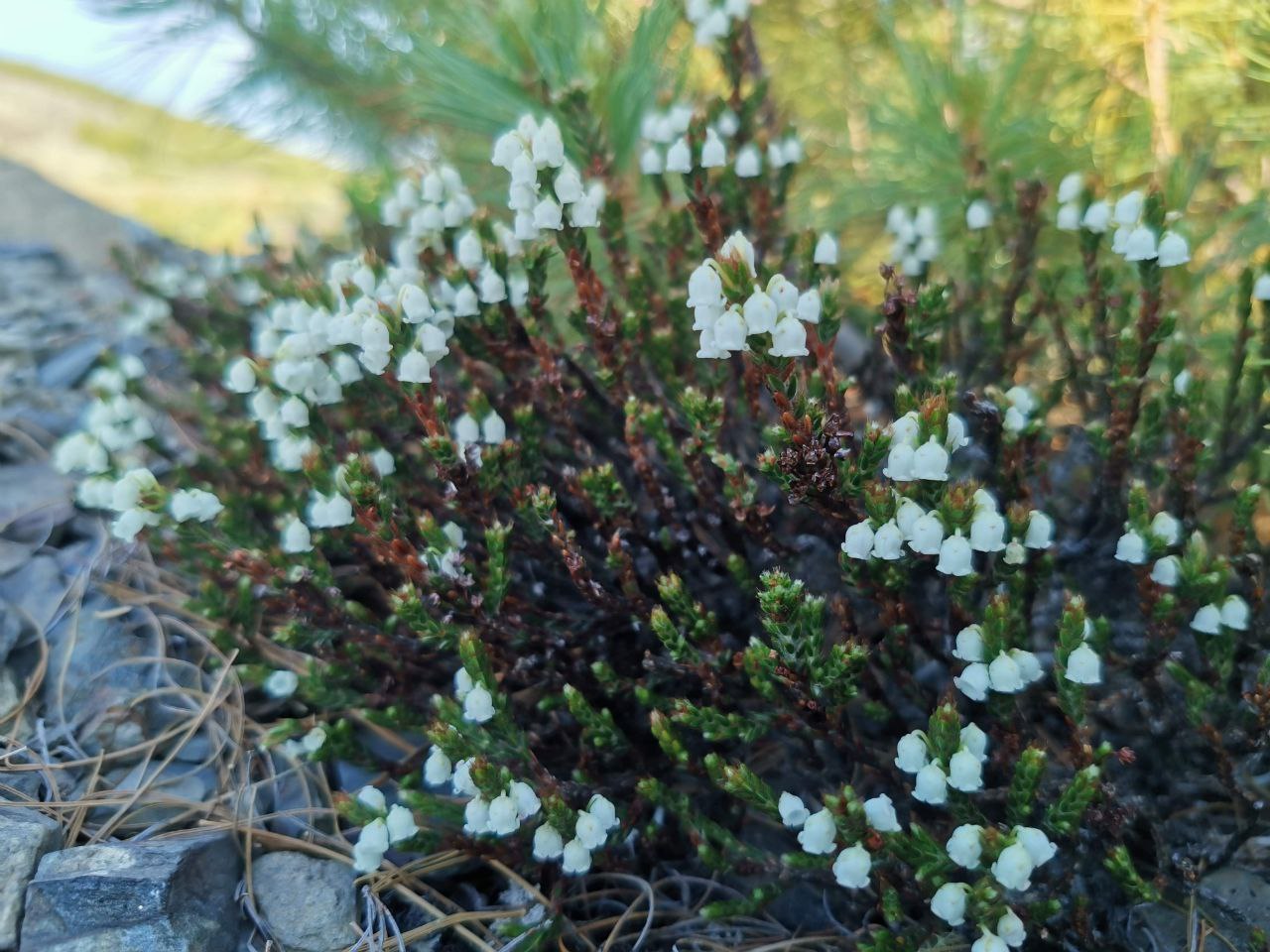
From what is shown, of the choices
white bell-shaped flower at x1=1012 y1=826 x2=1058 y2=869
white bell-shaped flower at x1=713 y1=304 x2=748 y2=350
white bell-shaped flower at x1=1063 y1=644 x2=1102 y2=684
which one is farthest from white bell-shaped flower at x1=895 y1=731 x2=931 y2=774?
white bell-shaped flower at x1=713 y1=304 x2=748 y2=350

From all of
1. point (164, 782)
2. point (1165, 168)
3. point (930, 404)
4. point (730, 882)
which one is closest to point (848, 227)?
→ point (1165, 168)

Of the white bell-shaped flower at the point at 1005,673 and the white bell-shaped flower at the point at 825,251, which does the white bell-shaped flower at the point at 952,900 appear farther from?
the white bell-shaped flower at the point at 825,251

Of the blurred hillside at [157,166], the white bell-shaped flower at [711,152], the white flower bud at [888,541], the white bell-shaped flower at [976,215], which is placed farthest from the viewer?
the blurred hillside at [157,166]

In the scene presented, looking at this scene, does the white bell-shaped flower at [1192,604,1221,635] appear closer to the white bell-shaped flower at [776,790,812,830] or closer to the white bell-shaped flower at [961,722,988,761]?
the white bell-shaped flower at [961,722,988,761]

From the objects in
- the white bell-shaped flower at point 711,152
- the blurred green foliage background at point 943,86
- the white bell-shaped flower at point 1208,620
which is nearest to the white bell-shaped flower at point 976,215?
the blurred green foliage background at point 943,86

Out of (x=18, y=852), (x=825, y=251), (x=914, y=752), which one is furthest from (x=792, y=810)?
(x=18, y=852)

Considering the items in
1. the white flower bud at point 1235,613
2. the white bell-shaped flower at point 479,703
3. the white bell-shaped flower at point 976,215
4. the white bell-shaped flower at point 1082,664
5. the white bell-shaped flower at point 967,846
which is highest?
the white bell-shaped flower at point 976,215

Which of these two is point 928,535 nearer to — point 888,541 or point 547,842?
point 888,541
